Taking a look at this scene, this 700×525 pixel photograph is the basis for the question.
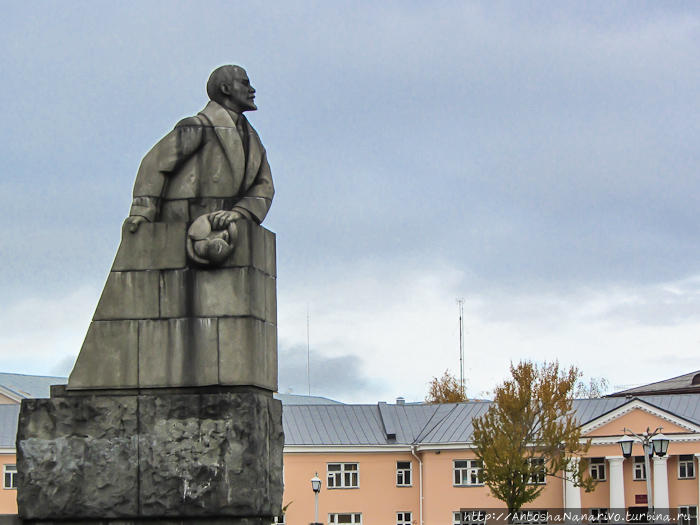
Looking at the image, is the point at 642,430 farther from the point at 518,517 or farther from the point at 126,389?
the point at 126,389

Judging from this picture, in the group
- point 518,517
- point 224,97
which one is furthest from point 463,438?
point 224,97

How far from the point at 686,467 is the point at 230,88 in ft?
140

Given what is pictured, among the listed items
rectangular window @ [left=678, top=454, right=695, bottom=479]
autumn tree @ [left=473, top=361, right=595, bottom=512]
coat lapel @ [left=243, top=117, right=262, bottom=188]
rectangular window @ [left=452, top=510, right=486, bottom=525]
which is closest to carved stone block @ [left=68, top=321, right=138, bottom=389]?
coat lapel @ [left=243, top=117, right=262, bottom=188]

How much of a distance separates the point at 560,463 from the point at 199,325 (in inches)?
1448

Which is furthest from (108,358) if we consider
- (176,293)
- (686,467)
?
(686,467)

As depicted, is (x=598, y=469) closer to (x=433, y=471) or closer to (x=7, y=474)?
(x=433, y=471)

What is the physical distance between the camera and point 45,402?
918cm

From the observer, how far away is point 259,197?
9602 mm

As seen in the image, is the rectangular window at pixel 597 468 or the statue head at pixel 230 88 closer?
the statue head at pixel 230 88

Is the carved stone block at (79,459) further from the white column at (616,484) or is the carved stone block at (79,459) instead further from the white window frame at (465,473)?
the white column at (616,484)

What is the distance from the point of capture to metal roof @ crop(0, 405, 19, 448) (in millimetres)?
47719

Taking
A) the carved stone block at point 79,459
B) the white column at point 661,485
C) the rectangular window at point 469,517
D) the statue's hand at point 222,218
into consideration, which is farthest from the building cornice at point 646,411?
the carved stone block at point 79,459

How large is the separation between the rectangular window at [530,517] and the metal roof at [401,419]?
3.85 m

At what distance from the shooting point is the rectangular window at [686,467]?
48.7m
